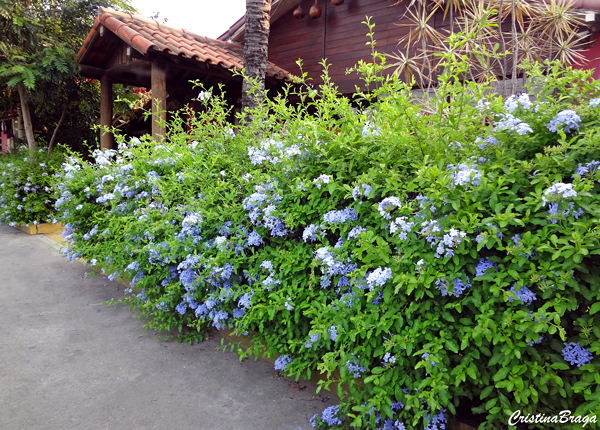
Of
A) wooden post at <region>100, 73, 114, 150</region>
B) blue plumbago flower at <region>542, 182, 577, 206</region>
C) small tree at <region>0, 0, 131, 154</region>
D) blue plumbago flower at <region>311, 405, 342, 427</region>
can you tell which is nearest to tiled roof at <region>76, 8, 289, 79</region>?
wooden post at <region>100, 73, 114, 150</region>

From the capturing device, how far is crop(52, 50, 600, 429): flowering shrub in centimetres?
183

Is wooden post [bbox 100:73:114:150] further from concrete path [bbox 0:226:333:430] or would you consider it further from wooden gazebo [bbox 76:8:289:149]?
concrete path [bbox 0:226:333:430]

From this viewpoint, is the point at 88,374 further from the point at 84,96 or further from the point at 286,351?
the point at 84,96

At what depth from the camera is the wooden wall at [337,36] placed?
28.6 ft

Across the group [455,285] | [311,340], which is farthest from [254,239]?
[455,285]

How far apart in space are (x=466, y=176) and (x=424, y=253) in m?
0.42

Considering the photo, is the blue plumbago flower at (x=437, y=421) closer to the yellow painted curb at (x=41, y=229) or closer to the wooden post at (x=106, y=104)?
the yellow painted curb at (x=41, y=229)

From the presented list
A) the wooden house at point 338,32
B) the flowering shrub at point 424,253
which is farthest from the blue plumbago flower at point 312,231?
the wooden house at point 338,32

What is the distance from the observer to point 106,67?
9.22 m

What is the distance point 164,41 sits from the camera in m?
7.31

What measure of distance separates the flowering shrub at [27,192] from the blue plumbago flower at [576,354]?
348 inches

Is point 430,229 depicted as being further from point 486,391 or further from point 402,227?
point 486,391

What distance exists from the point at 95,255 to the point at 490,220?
4.05 m

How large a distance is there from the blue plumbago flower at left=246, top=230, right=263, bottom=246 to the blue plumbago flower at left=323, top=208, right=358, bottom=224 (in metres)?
0.62
